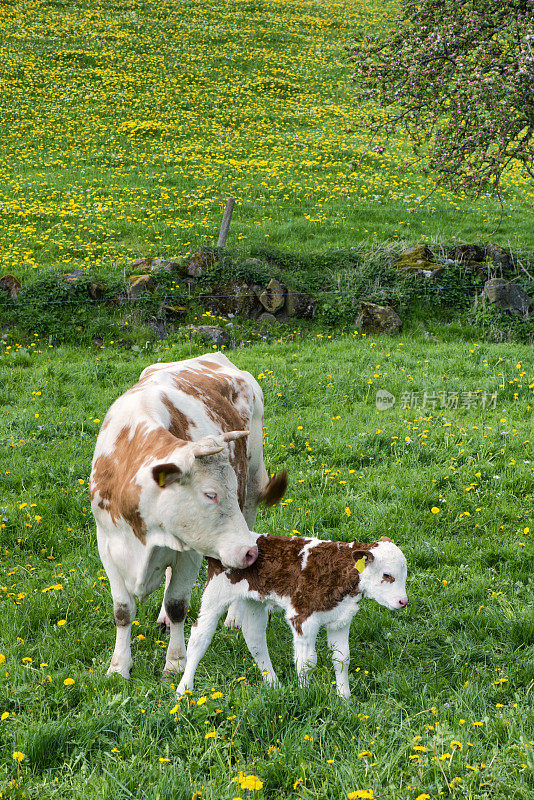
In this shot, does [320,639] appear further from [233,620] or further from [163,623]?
[163,623]

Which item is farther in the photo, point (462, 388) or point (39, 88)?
point (39, 88)

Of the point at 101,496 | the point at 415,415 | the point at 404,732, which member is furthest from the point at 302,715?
the point at 415,415

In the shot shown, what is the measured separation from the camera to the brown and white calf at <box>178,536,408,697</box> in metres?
4.61

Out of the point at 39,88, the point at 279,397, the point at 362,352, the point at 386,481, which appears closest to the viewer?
the point at 386,481

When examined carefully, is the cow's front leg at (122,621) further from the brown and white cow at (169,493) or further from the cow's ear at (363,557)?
the cow's ear at (363,557)

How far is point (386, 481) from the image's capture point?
26.4ft

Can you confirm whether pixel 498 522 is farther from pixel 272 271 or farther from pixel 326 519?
pixel 272 271

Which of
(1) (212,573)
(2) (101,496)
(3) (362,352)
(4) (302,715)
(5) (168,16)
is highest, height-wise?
(5) (168,16)

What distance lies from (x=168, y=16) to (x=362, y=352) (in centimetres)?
3615

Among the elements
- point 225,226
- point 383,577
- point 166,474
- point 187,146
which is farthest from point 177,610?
point 187,146

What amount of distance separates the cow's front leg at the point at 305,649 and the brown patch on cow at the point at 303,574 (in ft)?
0.15

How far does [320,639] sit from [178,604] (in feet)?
3.80

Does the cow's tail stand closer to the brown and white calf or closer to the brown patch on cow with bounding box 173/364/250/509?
the brown patch on cow with bounding box 173/364/250/509

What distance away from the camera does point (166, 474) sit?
14.1ft
